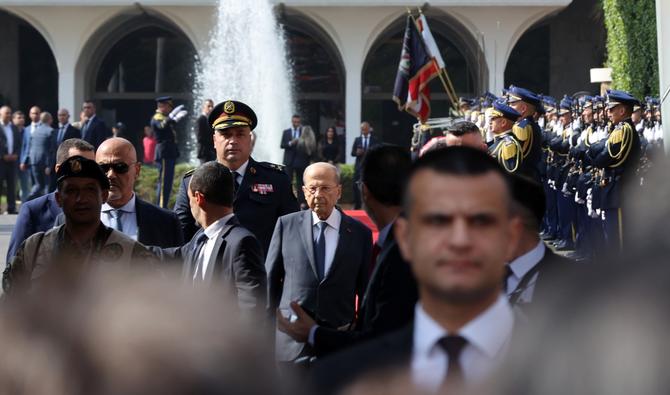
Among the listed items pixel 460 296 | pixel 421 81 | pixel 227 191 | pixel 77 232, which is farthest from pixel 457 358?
pixel 421 81

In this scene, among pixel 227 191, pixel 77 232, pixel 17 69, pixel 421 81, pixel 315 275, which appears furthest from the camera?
pixel 17 69

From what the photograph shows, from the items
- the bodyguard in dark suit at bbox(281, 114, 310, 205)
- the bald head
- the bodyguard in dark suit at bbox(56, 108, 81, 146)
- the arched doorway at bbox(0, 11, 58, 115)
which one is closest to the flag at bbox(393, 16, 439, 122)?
the bodyguard in dark suit at bbox(56, 108, 81, 146)

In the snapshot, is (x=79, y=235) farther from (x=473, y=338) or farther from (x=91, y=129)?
(x=91, y=129)

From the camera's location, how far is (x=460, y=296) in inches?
78.1

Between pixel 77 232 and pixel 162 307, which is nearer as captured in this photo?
pixel 162 307

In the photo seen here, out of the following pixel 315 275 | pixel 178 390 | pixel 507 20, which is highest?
pixel 507 20

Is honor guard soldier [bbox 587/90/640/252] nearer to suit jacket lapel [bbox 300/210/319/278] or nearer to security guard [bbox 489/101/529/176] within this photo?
security guard [bbox 489/101/529/176]

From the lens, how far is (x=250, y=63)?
28438mm

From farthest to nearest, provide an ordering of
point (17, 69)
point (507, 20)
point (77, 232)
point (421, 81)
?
point (17, 69) < point (507, 20) < point (421, 81) < point (77, 232)

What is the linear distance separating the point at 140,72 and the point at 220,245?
30.1 meters

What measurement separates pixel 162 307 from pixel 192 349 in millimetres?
62

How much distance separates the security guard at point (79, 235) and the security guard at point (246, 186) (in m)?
1.73

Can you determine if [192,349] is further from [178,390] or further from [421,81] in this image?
[421,81]

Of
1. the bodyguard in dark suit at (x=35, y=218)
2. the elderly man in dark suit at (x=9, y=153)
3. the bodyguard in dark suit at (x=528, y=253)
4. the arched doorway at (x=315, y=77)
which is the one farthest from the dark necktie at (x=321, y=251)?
the arched doorway at (x=315, y=77)
